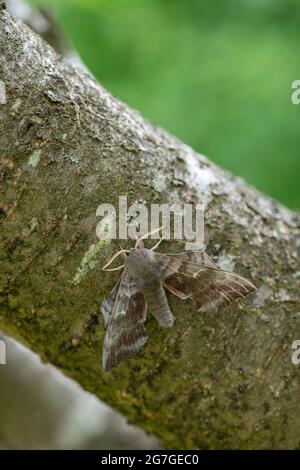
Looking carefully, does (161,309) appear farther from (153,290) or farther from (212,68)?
(212,68)

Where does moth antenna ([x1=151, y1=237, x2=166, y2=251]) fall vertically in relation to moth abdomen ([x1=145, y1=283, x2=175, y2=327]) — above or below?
above

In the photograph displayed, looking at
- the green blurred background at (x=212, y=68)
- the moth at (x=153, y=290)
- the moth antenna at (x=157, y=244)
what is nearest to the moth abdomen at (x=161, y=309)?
the moth at (x=153, y=290)

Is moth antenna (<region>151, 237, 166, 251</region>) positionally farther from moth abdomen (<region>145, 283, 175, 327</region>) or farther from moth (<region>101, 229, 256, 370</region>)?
moth abdomen (<region>145, 283, 175, 327</region>)

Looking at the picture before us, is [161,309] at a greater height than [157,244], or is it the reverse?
[157,244]

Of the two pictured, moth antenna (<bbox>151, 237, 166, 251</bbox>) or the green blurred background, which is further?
the green blurred background

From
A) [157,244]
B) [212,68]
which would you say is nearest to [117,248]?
[157,244]

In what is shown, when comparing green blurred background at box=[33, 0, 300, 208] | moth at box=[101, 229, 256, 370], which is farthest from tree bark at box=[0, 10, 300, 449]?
green blurred background at box=[33, 0, 300, 208]

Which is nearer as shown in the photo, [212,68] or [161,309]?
[161,309]
